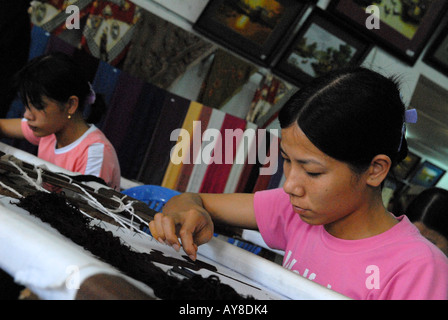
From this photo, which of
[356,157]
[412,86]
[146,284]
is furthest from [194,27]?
[146,284]

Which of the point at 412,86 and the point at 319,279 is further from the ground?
the point at 412,86

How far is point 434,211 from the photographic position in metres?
1.51

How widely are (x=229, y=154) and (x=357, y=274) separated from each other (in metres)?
1.80

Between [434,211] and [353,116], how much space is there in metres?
0.98

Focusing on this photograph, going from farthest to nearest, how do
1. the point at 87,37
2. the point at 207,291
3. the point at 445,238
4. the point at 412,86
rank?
the point at 412,86 < the point at 87,37 < the point at 445,238 < the point at 207,291

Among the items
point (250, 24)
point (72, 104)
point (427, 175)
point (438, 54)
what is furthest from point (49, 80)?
point (427, 175)

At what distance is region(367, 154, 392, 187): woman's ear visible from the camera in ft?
2.57

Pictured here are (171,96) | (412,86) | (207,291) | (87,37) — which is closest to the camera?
(207,291)

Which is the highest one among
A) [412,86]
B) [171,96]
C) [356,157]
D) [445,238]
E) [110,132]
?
[412,86]

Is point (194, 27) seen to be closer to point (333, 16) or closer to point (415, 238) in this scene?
point (333, 16)

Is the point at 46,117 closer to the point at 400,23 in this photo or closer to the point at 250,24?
the point at 250,24

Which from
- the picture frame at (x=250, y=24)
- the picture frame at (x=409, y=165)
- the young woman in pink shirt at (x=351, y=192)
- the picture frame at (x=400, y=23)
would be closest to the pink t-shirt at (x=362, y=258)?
the young woman in pink shirt at (x=351, y=192)

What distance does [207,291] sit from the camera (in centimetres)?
39

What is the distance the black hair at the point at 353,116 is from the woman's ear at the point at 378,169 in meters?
0.01
